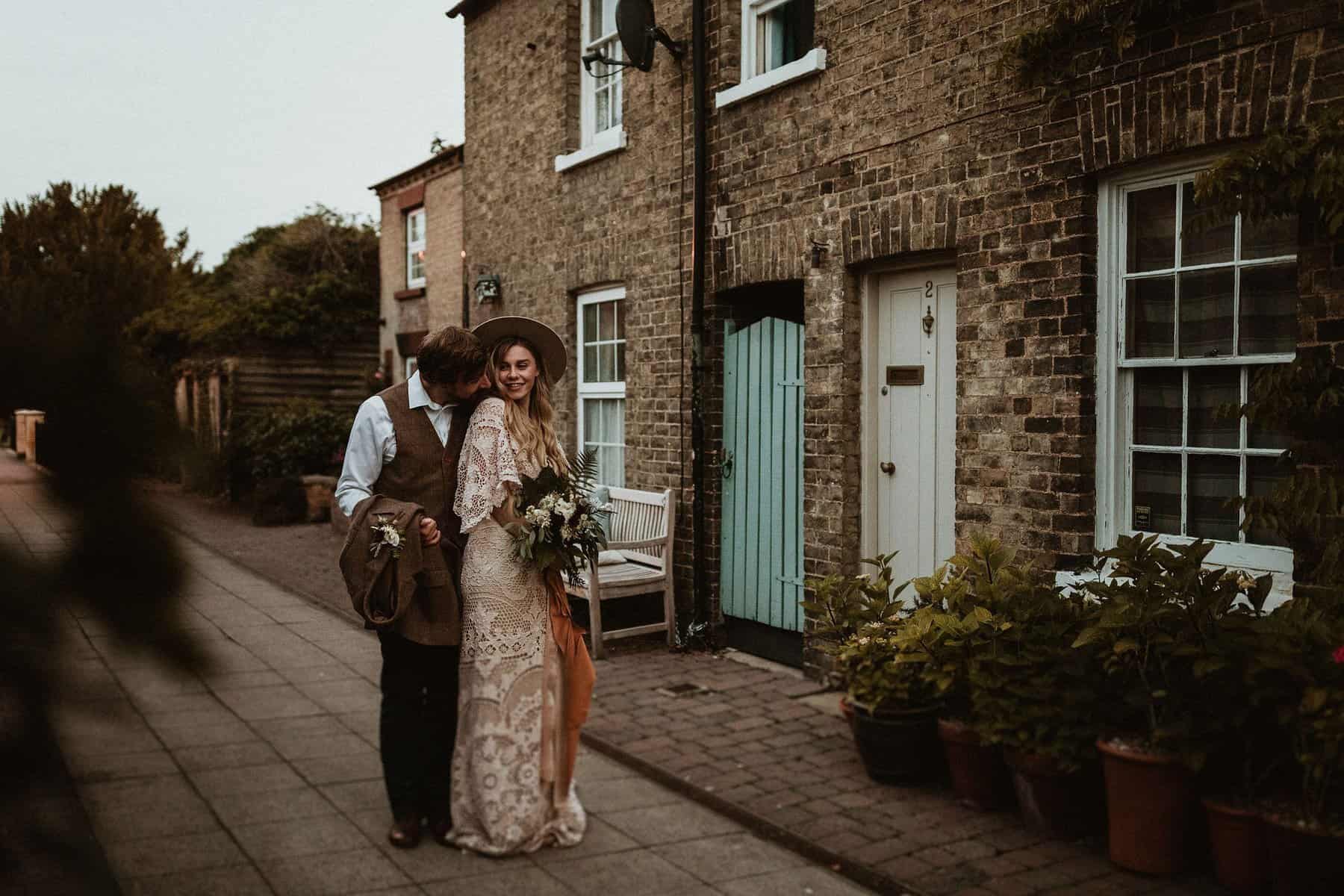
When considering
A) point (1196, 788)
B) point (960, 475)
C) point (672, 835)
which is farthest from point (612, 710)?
point (1196, 788)

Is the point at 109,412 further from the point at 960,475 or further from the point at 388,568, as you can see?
the point at 960,475

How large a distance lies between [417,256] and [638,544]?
31.1ft

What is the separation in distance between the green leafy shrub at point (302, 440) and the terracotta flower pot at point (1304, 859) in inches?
530

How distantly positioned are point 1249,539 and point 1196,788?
1.48 metres

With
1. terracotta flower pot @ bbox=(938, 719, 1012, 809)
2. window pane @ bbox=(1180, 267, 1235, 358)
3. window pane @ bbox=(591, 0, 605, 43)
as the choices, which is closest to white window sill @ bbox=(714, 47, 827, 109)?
window pane @ bbox=(591, 0, 605, 43)

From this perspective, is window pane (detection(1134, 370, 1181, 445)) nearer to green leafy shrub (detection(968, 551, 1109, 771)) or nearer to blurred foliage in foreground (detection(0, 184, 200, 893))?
green leafy shrub (detection(968, 551, 1109, 771))

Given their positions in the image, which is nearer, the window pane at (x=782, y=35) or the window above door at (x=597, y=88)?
the window pane at (x=782, y=35)

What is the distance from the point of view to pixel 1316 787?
12.1ft

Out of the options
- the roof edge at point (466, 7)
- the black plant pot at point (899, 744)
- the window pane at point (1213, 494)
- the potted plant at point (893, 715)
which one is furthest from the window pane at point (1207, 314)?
the roof edge at point (466, 7)

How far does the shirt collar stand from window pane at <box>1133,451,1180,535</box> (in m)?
3.23

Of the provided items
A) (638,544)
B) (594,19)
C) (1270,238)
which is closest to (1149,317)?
(1270,238)

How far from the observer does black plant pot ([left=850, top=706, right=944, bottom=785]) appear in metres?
5.14

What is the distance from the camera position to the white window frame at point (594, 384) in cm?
953

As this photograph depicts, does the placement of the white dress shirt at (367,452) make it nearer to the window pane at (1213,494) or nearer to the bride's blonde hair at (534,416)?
the bride's blonde hair at (534,416)
